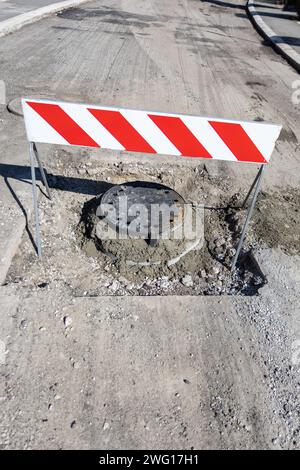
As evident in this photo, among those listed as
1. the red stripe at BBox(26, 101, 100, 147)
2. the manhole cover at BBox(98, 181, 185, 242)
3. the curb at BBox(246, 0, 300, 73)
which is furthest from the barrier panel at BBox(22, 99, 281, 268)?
the curb at BBox(246, 0, 300, 73)

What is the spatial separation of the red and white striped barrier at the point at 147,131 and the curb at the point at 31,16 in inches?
338

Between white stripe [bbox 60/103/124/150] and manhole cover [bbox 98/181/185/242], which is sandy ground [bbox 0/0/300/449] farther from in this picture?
white stripe [bbox 60/103/124/150]

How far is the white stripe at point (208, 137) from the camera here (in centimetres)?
280

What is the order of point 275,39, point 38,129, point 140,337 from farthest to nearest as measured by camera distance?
point 275,39, point 38,129, point 140,337

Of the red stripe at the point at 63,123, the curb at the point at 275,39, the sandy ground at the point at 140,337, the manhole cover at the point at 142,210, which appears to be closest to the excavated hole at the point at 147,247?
the sandy ground at the point at 140,337

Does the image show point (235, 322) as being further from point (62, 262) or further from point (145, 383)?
point (62, 262)

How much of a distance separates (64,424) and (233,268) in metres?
2.12

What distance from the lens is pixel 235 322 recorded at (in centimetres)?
300

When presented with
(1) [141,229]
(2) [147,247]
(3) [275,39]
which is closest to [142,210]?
(1) [141,229]

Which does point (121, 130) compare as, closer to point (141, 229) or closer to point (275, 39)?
point (141, 229)

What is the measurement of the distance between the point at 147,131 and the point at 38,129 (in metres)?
0.89

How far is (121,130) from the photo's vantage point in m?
2.90

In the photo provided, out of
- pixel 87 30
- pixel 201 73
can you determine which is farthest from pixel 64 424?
pixel 87 30

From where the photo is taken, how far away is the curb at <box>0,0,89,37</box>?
9875 mm
